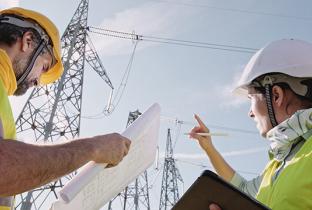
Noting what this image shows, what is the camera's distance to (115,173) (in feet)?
7.03

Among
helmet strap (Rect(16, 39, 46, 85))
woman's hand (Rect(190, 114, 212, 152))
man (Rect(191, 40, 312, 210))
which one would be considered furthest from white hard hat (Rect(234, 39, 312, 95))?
helmet strap (Rect(16, 39, 46, 85))

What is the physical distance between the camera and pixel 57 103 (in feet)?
40.6

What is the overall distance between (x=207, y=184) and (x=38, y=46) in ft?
5.53

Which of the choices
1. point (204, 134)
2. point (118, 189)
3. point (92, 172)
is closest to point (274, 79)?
point (204, 134)

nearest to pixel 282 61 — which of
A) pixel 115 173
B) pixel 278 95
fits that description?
pixel 278 95

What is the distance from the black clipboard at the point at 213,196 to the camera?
1425 mm

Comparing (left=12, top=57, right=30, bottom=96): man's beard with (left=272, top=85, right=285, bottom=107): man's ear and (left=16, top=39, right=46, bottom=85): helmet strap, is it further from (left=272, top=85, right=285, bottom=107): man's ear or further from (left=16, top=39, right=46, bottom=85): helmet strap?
(left=272, top=85, right=285, bottom=107): man's ear

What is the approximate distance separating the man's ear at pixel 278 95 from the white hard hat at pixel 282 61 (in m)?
0.08

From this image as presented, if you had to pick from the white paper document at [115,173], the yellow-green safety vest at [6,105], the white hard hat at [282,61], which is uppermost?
the white hard hat at [282,61]

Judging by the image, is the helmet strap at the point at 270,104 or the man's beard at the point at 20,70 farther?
the man's beard at the point at 20,70

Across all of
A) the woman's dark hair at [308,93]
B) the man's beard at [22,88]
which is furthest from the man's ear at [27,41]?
the woman's dark hair at [308,93]

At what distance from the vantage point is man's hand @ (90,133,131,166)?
187 centimetres

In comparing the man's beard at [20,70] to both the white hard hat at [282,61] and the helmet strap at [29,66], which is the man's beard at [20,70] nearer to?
the helmet strap at [29,66]

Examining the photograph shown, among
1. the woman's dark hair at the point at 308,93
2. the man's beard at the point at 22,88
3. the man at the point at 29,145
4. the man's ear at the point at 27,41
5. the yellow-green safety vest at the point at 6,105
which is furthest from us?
the man's beard at the point at 22,88
